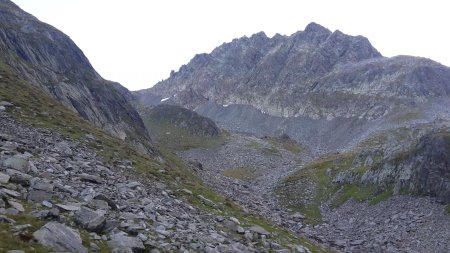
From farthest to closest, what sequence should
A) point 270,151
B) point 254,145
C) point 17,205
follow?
point 254,145, point 270,151, point 17,205

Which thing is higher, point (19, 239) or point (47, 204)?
point (47, 204)

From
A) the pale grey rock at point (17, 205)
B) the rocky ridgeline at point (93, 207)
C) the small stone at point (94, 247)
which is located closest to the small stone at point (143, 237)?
the rocky ridgeline at point (93, 207)

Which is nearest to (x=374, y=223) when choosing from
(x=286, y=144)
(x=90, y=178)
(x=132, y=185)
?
(x=132, y=185)

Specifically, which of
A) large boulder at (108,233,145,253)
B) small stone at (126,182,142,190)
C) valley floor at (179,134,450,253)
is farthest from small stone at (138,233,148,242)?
valley floor at (179,134,450,253)

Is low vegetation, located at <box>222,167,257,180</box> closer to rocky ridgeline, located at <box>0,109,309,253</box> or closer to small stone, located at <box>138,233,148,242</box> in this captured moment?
rocky ridgeline, located at <box>0,109,309,253</box>

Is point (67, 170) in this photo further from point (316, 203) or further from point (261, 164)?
point (261, 164)

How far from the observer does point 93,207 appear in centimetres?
1888

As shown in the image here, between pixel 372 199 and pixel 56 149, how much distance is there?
4328cm

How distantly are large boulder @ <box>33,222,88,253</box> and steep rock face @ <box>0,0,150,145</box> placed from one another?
46.9 m

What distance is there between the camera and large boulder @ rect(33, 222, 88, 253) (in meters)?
13.6

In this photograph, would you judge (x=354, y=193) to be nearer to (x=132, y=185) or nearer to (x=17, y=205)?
(x=132, y=185)

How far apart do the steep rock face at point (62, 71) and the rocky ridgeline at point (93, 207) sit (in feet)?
99.1

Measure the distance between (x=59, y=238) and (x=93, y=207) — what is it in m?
4.83

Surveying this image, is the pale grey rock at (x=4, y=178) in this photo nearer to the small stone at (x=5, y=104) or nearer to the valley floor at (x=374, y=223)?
the small stone at (x=5, y=104)
